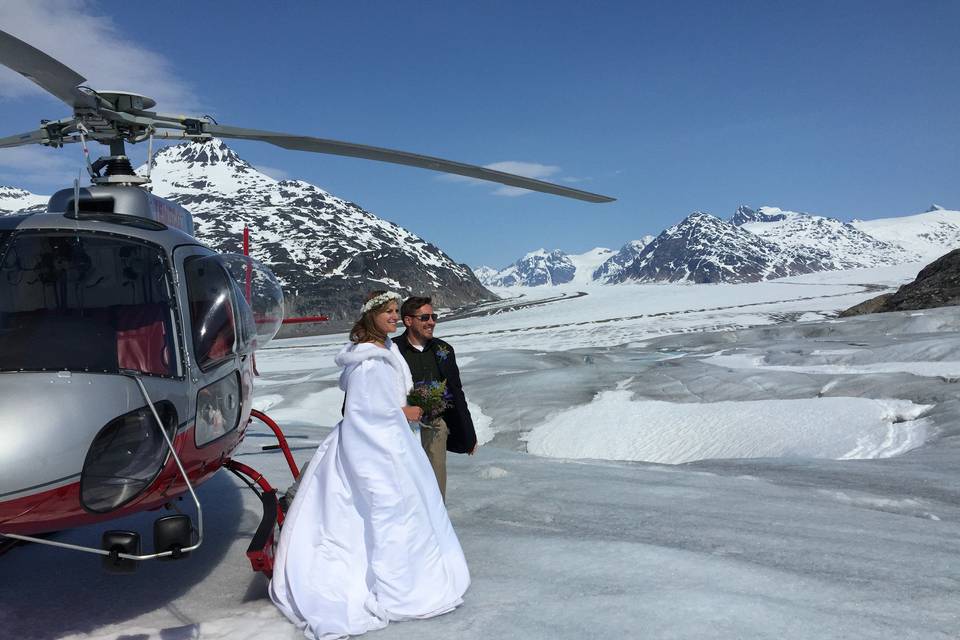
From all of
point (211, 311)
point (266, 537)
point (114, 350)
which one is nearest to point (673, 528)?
point (266, 537)

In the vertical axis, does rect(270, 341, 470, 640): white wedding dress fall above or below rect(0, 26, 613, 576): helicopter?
below

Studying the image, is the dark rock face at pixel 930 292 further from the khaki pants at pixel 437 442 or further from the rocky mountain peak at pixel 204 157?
the rocky mountain peak at pixel 204 157

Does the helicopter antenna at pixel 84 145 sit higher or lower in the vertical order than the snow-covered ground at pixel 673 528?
higher

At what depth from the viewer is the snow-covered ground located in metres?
3.29

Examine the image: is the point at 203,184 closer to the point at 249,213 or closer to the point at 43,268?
the point at 249,213

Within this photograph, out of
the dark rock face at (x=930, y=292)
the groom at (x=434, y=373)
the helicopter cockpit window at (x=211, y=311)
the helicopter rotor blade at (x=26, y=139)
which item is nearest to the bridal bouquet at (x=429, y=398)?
the groom at (x=434, y=373)

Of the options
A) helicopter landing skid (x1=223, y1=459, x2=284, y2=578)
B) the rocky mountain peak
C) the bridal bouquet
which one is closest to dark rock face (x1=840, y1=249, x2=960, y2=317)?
the bridal bouquet

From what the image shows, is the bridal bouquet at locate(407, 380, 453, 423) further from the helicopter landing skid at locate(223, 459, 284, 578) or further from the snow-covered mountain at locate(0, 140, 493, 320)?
the snow-covered mountain at locate(0, 140, 493, 320)

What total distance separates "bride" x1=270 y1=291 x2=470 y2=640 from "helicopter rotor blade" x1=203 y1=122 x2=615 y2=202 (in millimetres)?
1855

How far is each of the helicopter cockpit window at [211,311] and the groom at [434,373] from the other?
1.23m

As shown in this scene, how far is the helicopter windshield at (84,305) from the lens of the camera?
3104 mm

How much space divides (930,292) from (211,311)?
27105 millimetres

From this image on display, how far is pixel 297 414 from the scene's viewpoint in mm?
13531

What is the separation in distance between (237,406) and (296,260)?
72549 mm
